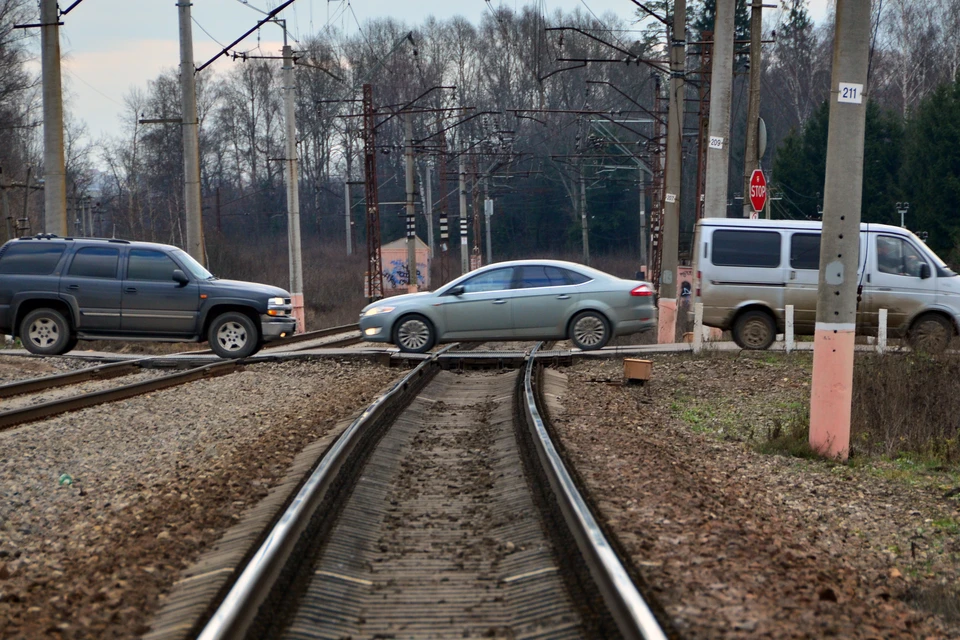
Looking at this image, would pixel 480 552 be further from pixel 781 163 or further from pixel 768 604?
pixel 781 163

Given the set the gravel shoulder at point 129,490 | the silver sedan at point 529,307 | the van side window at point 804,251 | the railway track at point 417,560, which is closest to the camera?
the railway track at point 417,560

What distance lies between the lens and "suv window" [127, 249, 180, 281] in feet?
60.6

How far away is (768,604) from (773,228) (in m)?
13.9

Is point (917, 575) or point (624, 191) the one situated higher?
point (624, 191)

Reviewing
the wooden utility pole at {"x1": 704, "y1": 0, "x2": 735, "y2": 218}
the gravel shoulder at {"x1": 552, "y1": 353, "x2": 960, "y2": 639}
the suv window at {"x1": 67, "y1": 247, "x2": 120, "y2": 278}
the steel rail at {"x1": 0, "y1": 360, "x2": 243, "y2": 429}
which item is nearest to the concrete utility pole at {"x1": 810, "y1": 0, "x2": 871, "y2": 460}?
the gravel shoulder at {"x1": 552, "y1": 353, "x2": 960, "y2": 639}

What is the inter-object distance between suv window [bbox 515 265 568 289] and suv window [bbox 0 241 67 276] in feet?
25.1

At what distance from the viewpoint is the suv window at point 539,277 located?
1864 centimetres

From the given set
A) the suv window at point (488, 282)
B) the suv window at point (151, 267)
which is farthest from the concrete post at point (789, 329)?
the suv window at point (151, 267)

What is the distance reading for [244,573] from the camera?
526 cm

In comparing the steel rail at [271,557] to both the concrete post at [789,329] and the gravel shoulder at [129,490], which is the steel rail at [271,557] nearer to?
→ the gravel shoulder at [129,490]

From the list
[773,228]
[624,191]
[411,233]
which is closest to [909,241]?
[773,228]

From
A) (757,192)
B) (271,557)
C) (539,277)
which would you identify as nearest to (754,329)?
(757,192)

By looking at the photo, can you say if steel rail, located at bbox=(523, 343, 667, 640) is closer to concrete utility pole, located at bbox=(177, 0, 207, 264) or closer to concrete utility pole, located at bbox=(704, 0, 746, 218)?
concrete utility pole, located at bbox=(704, 0, 746, 218)

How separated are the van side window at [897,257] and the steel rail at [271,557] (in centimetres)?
1171
